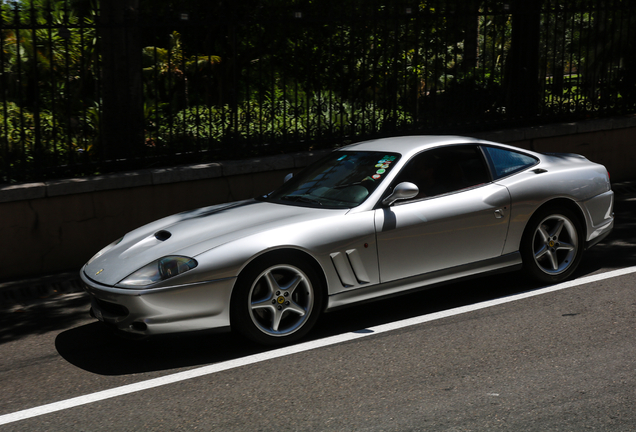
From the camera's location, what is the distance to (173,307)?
4.72 metres

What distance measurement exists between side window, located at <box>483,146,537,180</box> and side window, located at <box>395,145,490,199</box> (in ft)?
0.32

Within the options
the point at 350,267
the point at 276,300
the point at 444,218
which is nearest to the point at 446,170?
the point at 444,218

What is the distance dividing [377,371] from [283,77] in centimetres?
559

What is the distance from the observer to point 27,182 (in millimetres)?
7766

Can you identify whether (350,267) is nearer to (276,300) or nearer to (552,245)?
(276,300)

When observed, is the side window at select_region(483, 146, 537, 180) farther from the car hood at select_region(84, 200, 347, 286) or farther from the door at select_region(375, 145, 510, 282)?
the car hood at select_region(84, 200, 347, 286)

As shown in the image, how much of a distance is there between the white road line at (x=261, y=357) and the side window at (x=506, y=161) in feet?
3.45

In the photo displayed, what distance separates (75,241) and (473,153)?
443 cm

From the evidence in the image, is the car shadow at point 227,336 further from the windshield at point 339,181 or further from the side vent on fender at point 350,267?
the windshield at point 339,181

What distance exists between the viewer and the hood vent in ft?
17.4

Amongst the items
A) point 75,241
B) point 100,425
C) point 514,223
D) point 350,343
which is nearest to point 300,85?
point 75,241

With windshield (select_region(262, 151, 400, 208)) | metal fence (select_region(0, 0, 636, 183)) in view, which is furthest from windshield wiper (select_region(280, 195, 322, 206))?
metal fence (select_region(0, 0, 636, 183))

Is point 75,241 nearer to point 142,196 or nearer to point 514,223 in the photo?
point 142,196

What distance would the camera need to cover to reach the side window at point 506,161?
6.11m
